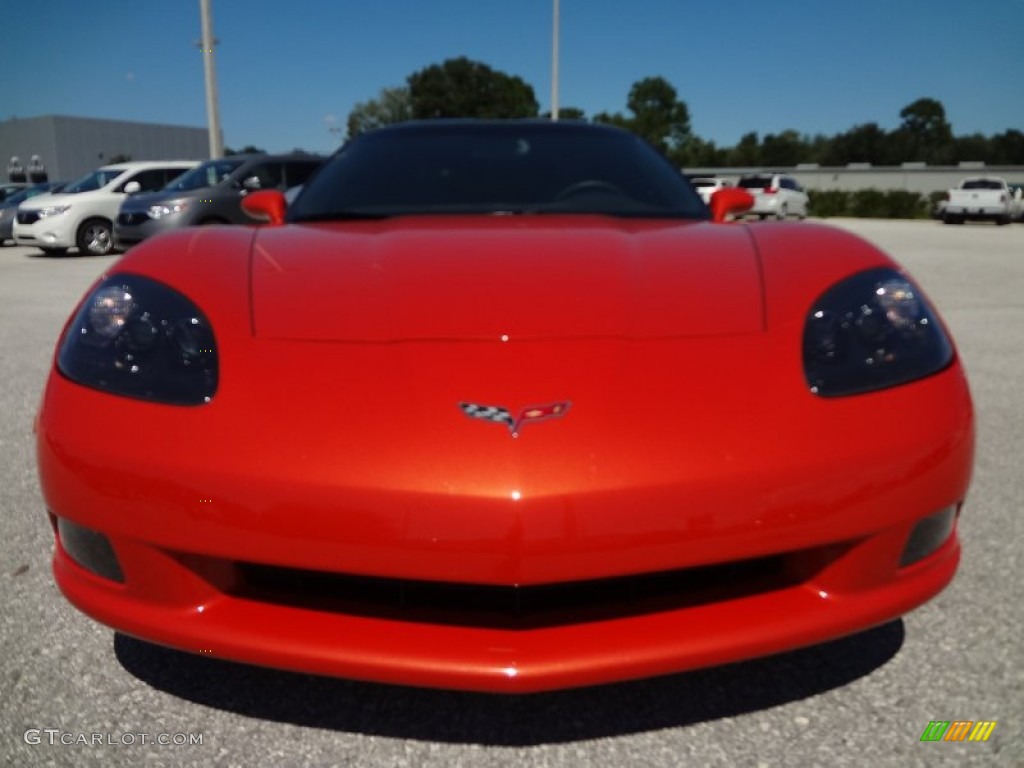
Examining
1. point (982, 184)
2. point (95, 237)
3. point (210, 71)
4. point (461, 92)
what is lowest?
Answer: point (95, 237)

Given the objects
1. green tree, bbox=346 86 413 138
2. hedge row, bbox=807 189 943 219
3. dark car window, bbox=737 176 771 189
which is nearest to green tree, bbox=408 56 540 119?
green tree, bbox=346 86 413 138

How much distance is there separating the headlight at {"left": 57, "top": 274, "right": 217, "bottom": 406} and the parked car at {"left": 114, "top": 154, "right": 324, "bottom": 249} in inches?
367

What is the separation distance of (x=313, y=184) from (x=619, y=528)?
6.01ft

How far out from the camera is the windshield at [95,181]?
1363 centimetres

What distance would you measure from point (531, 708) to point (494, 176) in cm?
164

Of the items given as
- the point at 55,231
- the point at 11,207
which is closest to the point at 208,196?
the point at 55,231

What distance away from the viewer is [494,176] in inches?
105

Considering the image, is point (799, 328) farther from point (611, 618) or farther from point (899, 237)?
point (899, 237)

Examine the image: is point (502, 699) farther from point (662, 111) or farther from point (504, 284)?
point (662, 111)

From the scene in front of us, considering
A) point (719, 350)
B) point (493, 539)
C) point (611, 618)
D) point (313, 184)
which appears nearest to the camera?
point (493, 539)

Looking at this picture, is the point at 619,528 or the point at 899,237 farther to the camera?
the point at 899,237

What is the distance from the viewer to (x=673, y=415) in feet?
4.57

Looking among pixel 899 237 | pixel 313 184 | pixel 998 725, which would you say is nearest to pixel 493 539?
pixel 998 725

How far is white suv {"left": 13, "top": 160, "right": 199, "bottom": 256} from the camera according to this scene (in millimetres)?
13289
